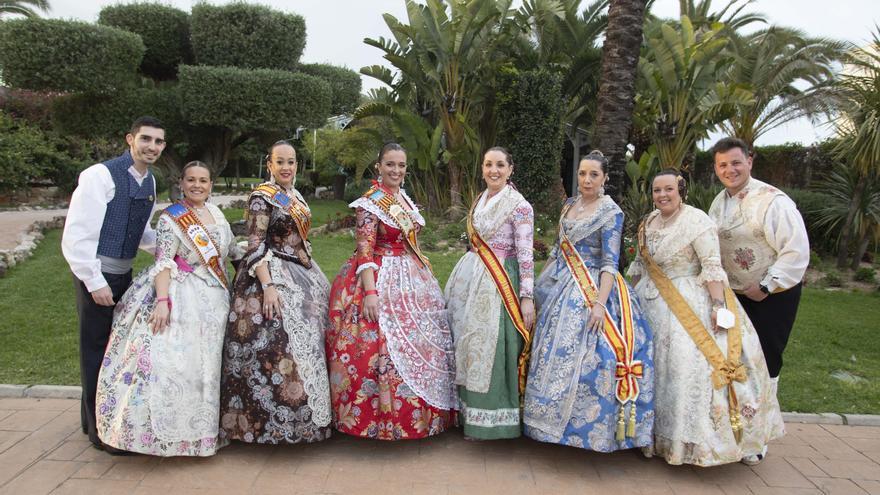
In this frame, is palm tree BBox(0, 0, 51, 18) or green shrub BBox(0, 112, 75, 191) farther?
palm tree BBox(0, 0, 51, 18)

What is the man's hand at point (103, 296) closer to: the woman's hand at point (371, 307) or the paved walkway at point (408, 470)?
the paved walkway at point (408, 470)

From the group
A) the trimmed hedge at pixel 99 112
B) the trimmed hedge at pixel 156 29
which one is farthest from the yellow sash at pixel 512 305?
the trimmed hedge at pixel 156 29

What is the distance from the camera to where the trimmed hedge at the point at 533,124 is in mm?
11500

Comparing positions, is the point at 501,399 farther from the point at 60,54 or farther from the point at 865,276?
the point at 60,54

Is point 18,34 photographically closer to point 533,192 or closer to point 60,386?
point 60,386

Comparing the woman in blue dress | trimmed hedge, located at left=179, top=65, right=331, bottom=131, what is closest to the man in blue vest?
the woman in blue dress

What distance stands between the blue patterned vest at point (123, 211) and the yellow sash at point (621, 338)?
Answer: 2.60 metres

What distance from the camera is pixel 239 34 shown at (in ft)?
41.2

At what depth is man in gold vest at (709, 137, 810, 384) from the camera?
345cm

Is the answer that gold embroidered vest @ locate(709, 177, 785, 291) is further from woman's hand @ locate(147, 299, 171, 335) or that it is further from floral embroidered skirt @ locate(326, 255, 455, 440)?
woman's hand @ locate(147, 299, 171, 335)

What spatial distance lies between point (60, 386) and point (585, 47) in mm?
11592

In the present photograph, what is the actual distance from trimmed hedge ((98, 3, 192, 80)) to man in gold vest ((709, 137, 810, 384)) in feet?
41.9

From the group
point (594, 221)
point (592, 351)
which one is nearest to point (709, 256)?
point (594, 221)

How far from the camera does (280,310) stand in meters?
3.38
